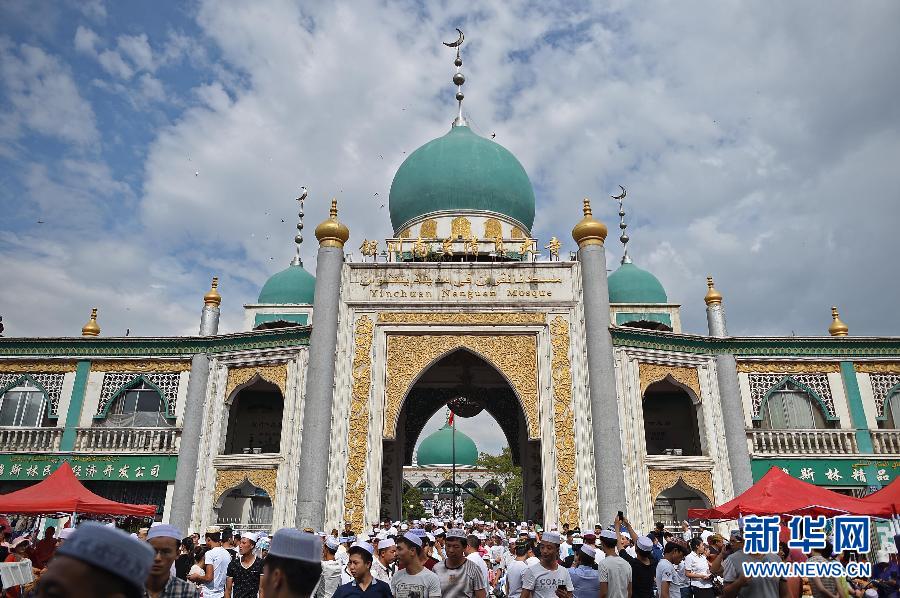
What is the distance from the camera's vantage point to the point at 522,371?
16.8 m

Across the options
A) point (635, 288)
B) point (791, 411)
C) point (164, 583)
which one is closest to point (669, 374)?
point (791, 411)

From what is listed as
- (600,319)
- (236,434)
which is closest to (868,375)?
(600,319)

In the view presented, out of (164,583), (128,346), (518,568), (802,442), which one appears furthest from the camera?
(128,346)

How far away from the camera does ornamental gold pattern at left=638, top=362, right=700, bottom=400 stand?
16984 mm

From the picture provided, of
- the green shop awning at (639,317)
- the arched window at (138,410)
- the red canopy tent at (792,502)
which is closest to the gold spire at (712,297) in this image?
the green shop awning at (639,317)

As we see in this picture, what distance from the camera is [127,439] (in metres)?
17.2

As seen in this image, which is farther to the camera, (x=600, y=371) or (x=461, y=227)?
(x=461, y=227)

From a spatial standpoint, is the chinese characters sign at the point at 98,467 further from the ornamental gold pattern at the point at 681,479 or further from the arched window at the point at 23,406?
the ornamental gold pattern at the point at 681,479

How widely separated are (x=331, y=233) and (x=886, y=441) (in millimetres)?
15081

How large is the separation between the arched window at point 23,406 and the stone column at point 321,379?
24.4 ft

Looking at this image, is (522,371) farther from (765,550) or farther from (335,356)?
(765,550)

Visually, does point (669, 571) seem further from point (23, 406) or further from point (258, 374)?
point (23, 406)

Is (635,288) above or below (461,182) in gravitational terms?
below

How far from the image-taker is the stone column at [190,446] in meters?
16.4
